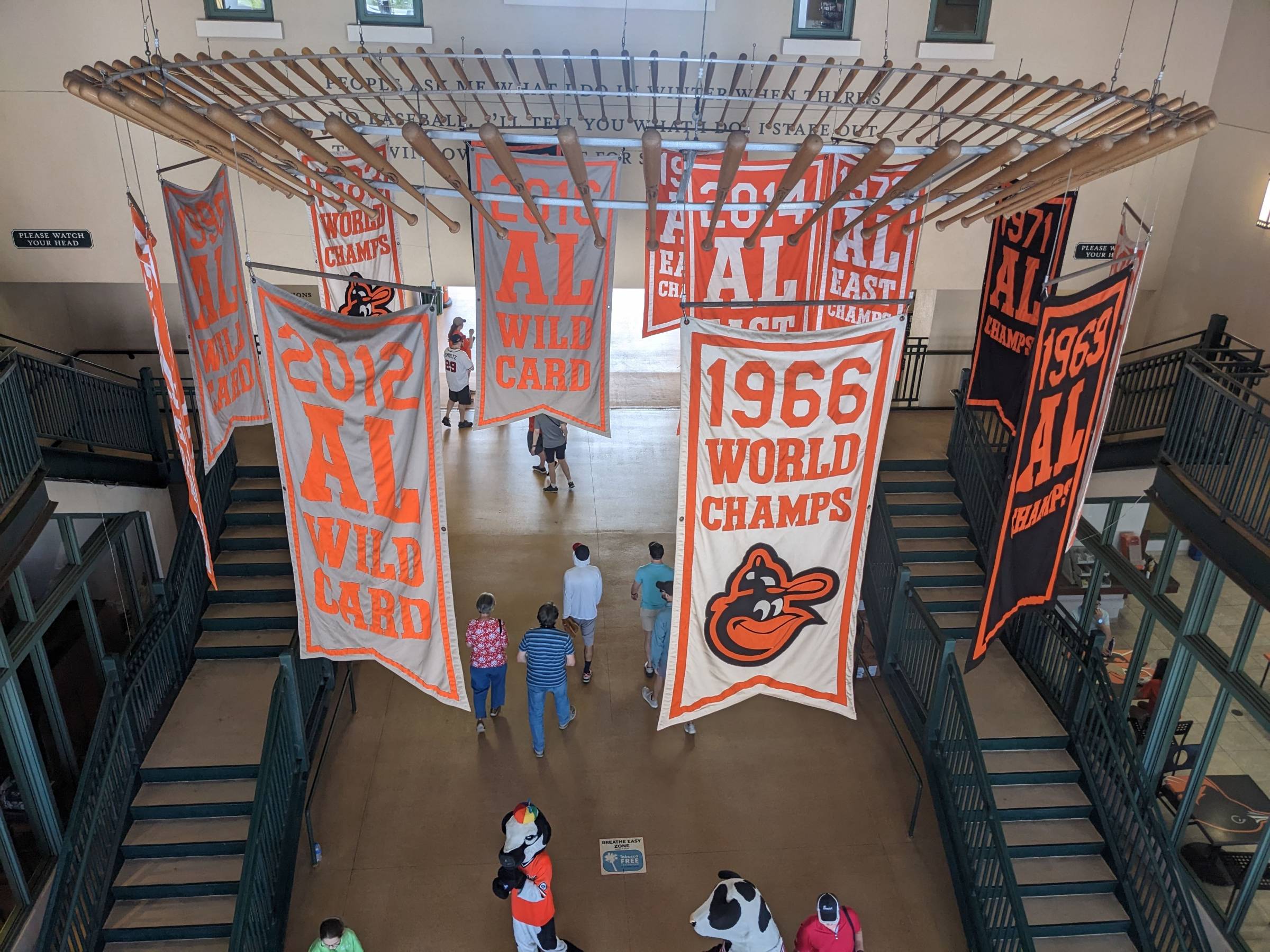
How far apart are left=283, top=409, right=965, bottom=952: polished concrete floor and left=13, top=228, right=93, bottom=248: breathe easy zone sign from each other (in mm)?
3432

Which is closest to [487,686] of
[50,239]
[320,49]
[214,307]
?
[214,307]

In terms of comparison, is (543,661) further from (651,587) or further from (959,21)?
(959,21)

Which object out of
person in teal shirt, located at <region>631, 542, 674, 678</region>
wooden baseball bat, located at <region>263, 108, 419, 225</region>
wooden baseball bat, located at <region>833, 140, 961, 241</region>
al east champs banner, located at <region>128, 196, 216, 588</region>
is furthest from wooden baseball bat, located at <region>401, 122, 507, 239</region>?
person in teal shirt, located at <region>631, 542, 674, 678</region>

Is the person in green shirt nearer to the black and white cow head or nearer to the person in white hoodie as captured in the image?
the black and white cow head

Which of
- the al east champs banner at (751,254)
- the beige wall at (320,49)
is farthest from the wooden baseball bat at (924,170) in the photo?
the beige wall at (320,49)

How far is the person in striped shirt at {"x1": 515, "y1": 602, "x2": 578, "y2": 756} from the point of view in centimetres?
837

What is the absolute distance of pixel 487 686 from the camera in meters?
8.94

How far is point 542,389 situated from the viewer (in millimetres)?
8531

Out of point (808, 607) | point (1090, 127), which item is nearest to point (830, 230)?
point (1090, 127)

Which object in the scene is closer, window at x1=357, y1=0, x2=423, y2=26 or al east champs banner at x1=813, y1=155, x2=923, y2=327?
al east champs banner at x1=813, y1=155, x2=923, y2=327

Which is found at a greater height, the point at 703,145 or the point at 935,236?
the point at 703,145

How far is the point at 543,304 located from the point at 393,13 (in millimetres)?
4889

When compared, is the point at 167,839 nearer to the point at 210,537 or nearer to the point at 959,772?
the point at 210,537

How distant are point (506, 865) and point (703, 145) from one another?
5.11m
